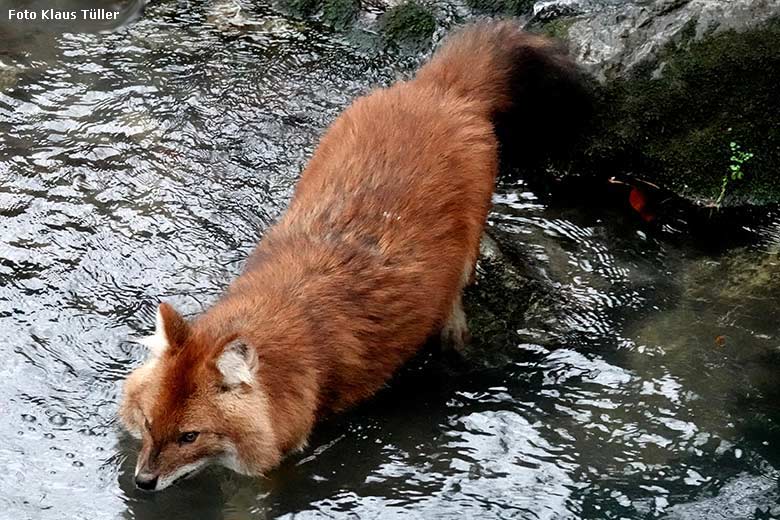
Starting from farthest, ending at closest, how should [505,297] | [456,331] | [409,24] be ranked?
[409,24] < [505,297] < [456,331]

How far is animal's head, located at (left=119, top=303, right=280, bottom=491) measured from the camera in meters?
4.46

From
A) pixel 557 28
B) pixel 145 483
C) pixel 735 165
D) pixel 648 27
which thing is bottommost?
pixel 145 483

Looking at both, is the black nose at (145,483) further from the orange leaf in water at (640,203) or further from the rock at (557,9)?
the rock at (557,9)

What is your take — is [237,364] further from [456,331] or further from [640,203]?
[640,203]

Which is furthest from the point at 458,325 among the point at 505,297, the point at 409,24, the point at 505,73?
the point at 409,24

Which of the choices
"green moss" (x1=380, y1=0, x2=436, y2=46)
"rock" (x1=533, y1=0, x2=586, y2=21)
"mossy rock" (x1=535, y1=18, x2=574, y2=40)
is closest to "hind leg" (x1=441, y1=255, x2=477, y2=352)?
"mossy rock" (x1=535, y1=18, x2=574, y2=40)

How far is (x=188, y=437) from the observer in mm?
4516

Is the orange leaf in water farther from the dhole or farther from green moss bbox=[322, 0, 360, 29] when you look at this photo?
green moss bbox=[322, 0, 360, 29]

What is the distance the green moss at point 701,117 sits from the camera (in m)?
6.48

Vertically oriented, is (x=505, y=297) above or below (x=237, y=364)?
below

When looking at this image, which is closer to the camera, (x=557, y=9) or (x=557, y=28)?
(x=557, y=28)

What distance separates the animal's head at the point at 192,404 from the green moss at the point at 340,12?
4.62 meters

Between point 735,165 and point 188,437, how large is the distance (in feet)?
12.7

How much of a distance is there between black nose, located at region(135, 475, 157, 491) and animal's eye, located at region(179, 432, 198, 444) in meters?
0.19
